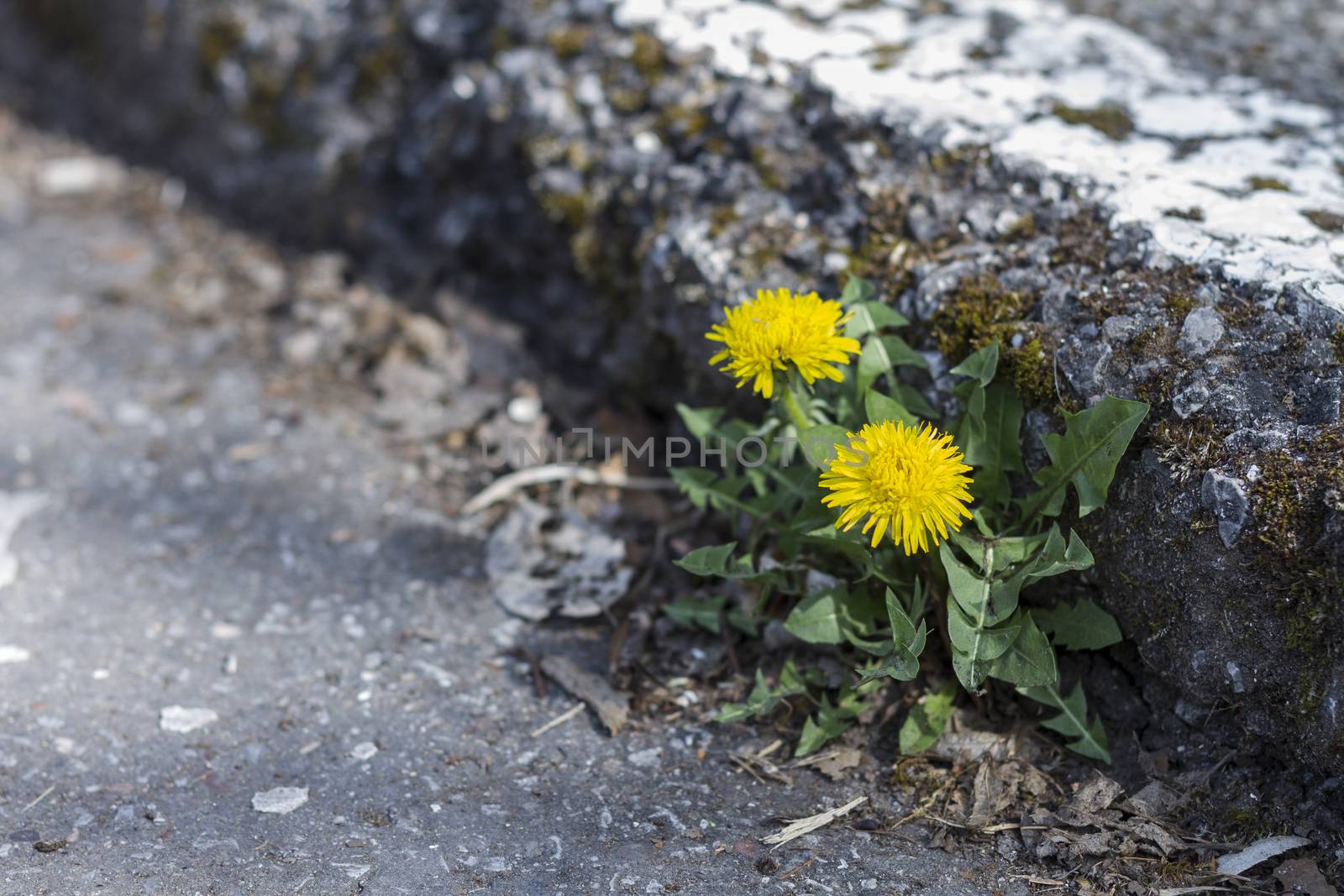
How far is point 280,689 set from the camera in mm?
2482

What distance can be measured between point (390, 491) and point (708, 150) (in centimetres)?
136

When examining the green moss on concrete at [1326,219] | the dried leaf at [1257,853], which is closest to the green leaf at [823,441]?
the dried leaf at [1257,853]

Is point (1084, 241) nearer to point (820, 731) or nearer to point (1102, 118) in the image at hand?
point (1102, 118)

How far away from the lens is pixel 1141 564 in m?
2.16

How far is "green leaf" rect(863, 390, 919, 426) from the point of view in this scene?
2.27 metres

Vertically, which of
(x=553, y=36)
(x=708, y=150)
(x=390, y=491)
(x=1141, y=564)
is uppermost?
(x=553, y=36)

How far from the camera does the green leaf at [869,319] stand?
2402 mm

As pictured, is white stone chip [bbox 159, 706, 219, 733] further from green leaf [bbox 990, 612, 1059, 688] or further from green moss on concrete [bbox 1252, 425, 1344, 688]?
green moss on concrete [bbox 1252, 425, 1344, 688]

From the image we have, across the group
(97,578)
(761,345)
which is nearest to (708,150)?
(761,345)

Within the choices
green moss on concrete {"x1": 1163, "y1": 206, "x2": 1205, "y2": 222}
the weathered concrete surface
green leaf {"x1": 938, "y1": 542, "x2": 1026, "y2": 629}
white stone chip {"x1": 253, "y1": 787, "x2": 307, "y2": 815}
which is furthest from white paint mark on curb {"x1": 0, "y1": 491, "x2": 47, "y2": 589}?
green moss on concrete {"x1": 1163, "y1": 206, "x2": 1205, "y2": 222}

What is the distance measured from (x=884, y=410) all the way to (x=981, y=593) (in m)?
0.43

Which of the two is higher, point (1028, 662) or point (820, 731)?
point (1028, 662)

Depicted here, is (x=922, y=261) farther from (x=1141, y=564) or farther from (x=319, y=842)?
(x=319, y=842)

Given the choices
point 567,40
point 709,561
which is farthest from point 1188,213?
point 567,40
